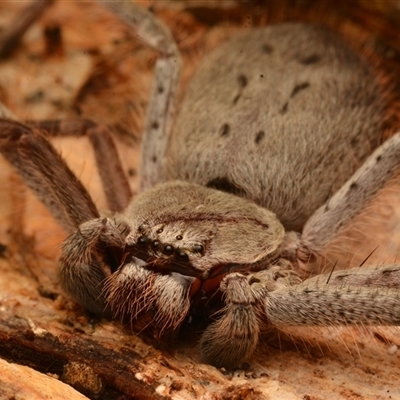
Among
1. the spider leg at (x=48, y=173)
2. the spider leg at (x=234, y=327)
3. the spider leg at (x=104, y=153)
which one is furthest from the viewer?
the spider leg at (x=104, y=153)

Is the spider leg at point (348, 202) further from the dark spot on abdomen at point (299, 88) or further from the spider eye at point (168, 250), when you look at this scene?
the spider eye at point (168, 250)

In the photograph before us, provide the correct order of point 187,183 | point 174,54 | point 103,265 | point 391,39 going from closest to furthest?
point 103,265 → point 187,183 → point 174,54 → point 391,39

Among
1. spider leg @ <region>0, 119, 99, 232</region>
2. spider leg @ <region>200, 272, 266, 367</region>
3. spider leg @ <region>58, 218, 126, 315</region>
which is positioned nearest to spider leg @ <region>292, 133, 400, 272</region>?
spider leg @ <region>200, 272, 266, 367</region>

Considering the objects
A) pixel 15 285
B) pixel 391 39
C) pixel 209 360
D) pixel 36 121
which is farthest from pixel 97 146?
pixel 391 39

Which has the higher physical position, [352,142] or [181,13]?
[181,13]

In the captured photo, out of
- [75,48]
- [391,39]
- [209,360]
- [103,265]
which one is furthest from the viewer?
[75,48]

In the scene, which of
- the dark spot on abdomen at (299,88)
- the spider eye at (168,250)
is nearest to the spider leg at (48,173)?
the spider eye at (168,250)

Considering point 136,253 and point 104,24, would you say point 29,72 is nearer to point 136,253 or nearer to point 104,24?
point 104,24

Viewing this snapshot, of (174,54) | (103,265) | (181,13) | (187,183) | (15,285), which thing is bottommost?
(15,285)
